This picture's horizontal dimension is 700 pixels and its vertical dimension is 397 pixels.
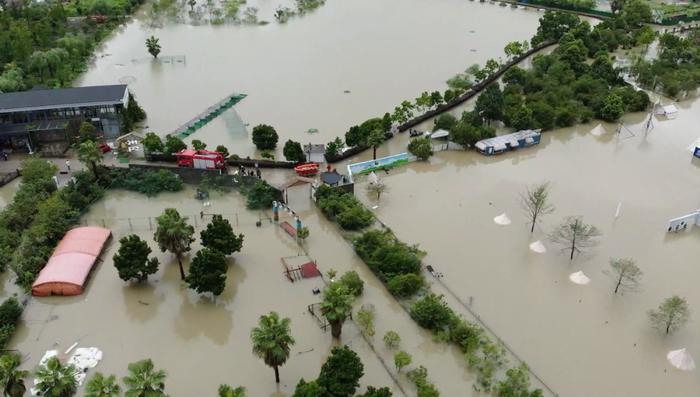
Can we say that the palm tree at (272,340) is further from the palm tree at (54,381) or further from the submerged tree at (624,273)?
the submerged tree at (624,273)

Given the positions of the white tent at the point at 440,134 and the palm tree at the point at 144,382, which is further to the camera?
the white tent at the point at 440,134

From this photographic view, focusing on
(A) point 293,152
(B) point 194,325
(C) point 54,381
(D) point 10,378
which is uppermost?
(C) point 54,381

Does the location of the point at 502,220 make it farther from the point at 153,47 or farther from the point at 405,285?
the point at 153,47

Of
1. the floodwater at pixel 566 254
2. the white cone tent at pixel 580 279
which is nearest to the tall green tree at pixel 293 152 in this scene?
the floodwater at pixel 566 254

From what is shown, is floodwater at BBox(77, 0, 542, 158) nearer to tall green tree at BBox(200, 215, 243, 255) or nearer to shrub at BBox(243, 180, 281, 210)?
shrub at BBox(243, 180, 281, 210)

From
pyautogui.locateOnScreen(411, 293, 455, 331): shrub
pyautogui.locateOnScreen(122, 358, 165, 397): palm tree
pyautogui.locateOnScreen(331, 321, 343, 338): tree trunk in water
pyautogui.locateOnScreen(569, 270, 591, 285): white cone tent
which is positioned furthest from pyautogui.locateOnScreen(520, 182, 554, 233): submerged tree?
pyautogui.locateOnScreen(122, 358, 165, 397): palm tree

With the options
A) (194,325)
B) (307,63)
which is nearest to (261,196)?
(194,325)
